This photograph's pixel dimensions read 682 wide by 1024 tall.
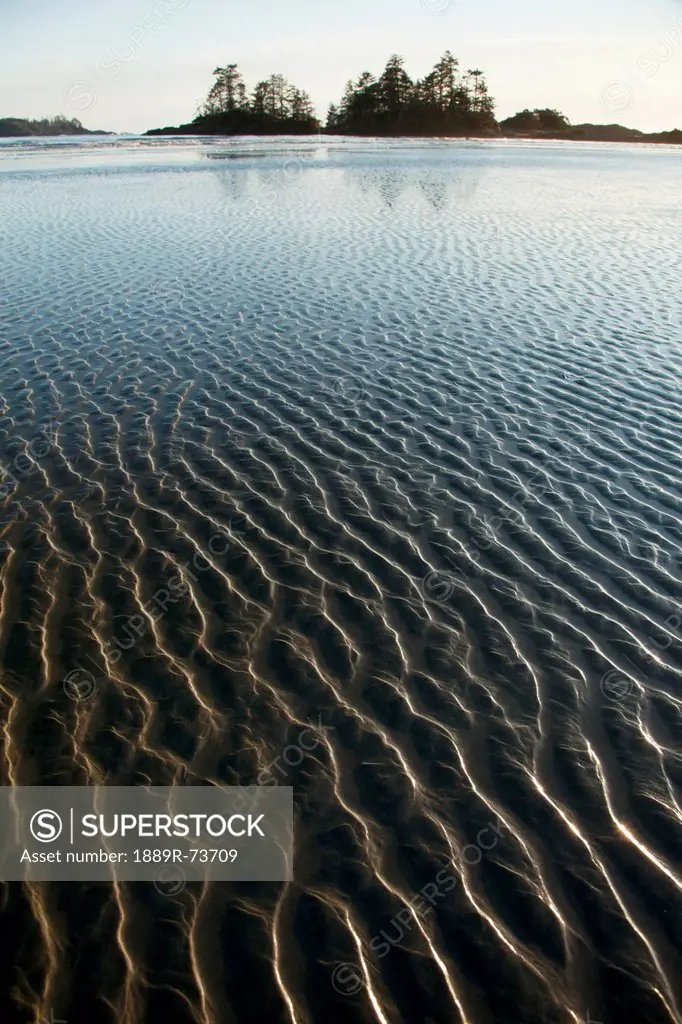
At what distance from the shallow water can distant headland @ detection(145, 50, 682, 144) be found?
17164 cm

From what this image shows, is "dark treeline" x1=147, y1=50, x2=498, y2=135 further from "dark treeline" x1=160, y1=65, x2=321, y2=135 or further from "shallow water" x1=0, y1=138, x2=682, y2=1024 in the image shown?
"shallow water" x1=0, y1=138, x2=682, y2=1024

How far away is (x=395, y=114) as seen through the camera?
17025 cm

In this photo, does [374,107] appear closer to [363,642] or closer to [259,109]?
[259,109]

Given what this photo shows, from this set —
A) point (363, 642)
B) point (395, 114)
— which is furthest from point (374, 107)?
point (363, 642)

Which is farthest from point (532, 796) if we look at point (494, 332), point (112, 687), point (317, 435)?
point (494, 332)

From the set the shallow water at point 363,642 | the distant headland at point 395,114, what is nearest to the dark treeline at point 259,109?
the distant headland at point 395,114

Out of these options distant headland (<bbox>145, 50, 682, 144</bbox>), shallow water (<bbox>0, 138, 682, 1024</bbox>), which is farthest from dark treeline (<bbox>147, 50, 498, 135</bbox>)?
shallow water (<bbox>0, 138, 682, 1024</bbox>)

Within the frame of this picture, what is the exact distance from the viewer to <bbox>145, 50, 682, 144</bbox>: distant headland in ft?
546

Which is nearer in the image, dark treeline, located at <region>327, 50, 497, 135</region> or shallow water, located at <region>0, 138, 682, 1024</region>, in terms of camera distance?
shallow water, located at <region>0, 138, 682, 1024</region>

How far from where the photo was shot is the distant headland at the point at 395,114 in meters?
166

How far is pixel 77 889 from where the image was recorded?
6418mm

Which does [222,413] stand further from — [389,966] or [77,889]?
[389,966]

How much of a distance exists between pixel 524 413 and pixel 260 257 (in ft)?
63.4

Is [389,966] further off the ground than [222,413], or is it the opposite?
[222,413]
